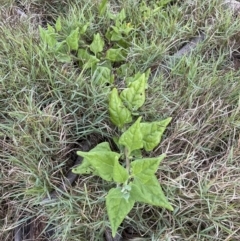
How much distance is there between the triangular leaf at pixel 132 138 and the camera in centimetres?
100

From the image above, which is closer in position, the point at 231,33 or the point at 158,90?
the point at 158,90

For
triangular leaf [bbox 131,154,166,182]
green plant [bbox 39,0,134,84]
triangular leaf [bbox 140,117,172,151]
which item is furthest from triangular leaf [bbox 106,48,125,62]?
triangular leaf [bbox 131,154,166,182]

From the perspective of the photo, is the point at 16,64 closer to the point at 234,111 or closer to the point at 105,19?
the point at 105,19

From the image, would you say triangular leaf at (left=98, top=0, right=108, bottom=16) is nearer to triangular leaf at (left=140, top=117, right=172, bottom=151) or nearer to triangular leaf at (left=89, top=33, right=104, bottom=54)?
triangular leaf at (left=89, top=33, right=104, bottom=54)

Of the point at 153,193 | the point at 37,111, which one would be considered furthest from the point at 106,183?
the point at 37,111

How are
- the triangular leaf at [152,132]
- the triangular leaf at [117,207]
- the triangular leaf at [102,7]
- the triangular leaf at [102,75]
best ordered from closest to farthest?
the triangular leaf at [117,207] → the triangular leaf at [152,132] → the triangular leaf at [102,75] → the triangular leaf at [102,7]

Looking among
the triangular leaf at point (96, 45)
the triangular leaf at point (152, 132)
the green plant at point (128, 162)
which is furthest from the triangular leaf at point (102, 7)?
the triangular leaf at point (152, 132)

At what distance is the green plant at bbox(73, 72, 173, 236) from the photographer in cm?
94

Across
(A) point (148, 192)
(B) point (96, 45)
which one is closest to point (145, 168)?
(A) point (148, 192)

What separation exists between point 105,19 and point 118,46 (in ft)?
0.41

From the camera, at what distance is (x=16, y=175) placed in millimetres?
1099

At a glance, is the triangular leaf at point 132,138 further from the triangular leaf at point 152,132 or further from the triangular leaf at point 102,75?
the triangular leaf at point 102,75

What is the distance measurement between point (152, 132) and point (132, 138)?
0.21 ft

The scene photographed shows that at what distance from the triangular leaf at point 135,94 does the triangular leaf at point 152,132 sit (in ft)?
Result: 0.32
